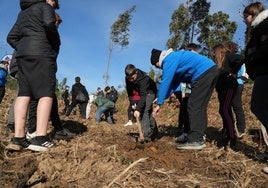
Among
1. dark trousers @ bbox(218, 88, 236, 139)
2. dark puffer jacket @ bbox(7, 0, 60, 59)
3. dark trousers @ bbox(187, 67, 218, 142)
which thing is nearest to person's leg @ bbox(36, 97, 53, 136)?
dark puffer jacket @ bbox(7, 0, 60, 59)

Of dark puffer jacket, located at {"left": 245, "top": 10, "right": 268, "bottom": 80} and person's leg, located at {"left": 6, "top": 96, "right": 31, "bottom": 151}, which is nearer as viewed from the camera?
dark puffer jacket, located at {"left": 245, "top": 10, "right": 268, "bottom": 80}

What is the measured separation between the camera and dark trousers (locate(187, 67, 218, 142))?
491cm

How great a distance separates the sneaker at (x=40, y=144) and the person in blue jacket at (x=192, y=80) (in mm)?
1772

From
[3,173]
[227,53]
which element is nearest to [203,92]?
[227,53]

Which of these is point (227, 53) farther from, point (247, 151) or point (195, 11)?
point (195, 11)

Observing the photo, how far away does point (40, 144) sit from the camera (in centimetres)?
393

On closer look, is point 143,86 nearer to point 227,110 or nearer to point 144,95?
point 144,95

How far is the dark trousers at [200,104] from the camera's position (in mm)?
4910

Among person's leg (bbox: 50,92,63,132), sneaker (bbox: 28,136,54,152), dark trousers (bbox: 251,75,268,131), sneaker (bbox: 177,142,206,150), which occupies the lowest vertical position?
sneaker (bbox: 177,142,206,150)

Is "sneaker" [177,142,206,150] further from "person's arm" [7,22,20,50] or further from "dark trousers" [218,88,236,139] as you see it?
"person's arm" [7,22,20,50]

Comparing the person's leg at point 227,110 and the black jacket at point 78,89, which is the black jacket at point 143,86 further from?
the black jacket at point 78,89

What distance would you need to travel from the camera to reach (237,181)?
3.50 metres

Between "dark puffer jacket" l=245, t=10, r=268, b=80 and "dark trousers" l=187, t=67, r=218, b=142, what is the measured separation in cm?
111

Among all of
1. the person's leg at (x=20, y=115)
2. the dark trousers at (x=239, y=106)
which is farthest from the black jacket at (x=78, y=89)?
the person's leg at (x=20, y=115)
